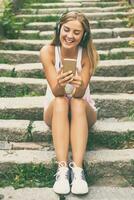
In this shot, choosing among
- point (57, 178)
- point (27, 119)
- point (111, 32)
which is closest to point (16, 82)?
point (27, 119)

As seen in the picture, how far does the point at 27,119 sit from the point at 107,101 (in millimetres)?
860

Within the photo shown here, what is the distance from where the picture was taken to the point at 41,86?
5367mm

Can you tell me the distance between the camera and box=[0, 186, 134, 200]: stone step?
3.81 m

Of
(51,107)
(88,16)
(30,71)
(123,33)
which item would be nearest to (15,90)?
(30,71)

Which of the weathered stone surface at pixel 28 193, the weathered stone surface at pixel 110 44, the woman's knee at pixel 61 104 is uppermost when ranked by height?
the woman's knee at pixel 61 104

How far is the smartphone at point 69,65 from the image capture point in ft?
12.9

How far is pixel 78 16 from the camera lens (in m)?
4.29

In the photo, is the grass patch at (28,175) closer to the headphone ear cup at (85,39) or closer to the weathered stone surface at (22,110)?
the weathered stone surface at (22,110)

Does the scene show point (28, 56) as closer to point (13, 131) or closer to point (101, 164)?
point (13, 131)

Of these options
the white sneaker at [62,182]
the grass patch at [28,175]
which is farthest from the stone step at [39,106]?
the white sneaker at [62,182]

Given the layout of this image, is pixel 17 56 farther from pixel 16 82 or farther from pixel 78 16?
pixel 78 16

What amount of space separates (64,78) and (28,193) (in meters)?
1.01

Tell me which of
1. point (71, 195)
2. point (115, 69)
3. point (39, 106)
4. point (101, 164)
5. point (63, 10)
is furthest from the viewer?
point (63, 10)

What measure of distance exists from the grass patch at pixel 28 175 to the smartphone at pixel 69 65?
2.73 ft
